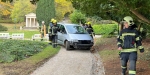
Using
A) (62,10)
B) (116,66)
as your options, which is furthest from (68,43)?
(62,10)

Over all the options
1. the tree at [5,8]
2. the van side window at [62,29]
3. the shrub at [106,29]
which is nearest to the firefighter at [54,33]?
the van side window at [62,29]

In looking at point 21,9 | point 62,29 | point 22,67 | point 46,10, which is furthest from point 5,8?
point 22,67

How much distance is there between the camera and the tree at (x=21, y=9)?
54272 millimetres

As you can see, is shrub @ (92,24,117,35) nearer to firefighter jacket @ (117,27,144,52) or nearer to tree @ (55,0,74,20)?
tree @ (55,0,74,20)

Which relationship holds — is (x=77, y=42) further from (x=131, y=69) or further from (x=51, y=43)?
(x=131, y=69)

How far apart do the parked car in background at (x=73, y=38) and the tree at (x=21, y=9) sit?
38957 mm

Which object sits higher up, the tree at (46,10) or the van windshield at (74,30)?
the tree at (46,10)

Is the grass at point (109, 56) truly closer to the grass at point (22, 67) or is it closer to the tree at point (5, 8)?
the grass at point (22, 67)

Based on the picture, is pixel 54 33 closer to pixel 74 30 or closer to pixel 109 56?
pixel 74 30

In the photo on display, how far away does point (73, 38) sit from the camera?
1552cm

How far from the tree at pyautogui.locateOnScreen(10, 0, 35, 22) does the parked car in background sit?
128ft

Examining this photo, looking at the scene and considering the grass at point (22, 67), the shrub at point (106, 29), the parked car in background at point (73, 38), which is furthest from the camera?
the shrub at point (106, 29)

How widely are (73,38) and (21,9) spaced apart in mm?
42815

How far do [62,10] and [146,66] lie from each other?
144ft
